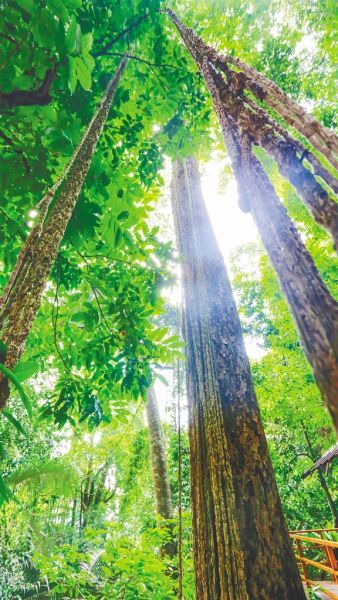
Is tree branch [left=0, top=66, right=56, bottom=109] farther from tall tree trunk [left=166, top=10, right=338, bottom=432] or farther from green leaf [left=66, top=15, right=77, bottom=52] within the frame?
tall tree trunk [left=166, top=10, right=338, bottom=432]

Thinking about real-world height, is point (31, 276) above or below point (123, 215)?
below

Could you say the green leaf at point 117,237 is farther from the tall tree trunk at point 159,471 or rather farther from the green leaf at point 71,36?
the tall tree trunk at point 159,471

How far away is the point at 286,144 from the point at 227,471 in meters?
1.47

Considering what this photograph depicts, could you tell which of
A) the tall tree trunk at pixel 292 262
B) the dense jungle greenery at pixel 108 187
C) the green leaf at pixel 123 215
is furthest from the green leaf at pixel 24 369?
the green leaf at pixel 123 215

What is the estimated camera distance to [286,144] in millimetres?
560

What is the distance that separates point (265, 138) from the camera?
2.00 ft

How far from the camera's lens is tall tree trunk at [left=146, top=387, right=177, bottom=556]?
421 cm

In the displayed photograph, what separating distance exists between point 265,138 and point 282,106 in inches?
3.3

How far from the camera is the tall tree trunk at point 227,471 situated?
50.2 inches

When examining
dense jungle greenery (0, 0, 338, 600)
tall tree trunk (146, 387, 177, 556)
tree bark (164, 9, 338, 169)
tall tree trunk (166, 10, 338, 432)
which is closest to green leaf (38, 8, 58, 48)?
dense jungle greenery (0, 0, 338, 600)

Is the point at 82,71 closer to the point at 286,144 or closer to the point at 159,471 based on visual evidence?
the point at 286,144

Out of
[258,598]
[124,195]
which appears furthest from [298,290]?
[124,195]

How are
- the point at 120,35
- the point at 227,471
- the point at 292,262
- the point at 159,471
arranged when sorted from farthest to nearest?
the point at 159,471 → the point at 120,35 → the point at 227,471 → the point at 292,262

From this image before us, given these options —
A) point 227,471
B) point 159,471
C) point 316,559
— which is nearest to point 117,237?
point 227,471
